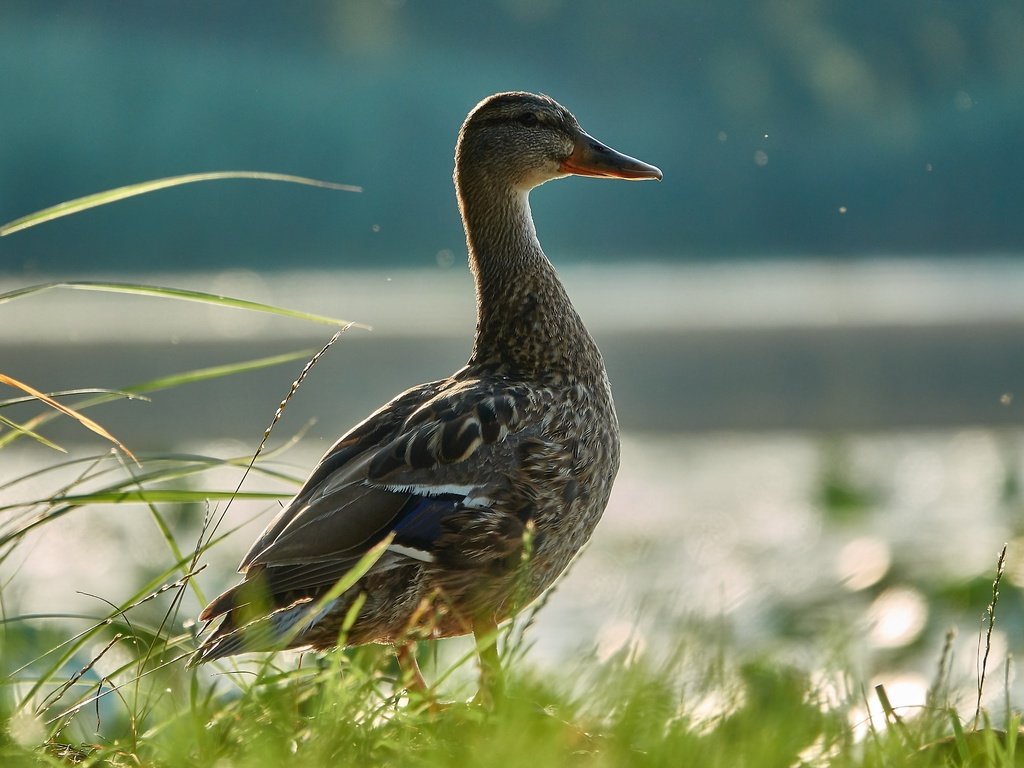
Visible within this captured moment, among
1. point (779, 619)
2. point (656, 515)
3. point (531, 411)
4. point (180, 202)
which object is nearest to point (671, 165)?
point (180, 202)

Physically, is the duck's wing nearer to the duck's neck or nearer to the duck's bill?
the duck's neck

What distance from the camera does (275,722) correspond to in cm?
181

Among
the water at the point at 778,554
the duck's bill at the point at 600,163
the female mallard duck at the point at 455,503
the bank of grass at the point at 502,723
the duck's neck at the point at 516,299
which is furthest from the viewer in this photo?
the water at the point at 778,554

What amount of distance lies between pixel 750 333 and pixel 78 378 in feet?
12.8

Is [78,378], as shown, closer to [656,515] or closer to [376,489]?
[656,515]

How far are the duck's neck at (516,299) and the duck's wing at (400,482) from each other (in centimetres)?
23

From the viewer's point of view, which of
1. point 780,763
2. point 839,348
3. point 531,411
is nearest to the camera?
point 780,763

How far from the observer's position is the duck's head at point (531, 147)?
3.28 m

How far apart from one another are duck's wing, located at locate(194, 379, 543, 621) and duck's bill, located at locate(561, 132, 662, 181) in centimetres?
73

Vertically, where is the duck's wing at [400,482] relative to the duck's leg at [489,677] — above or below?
above

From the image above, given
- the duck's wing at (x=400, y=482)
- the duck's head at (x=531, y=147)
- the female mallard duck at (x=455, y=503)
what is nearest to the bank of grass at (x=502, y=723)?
the female mallard duck at (x=455, y=503)

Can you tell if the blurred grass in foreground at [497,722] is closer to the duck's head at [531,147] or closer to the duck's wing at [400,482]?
the duck's wing at [400,482]

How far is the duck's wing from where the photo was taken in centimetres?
234

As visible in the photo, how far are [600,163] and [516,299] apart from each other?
1.36ft
